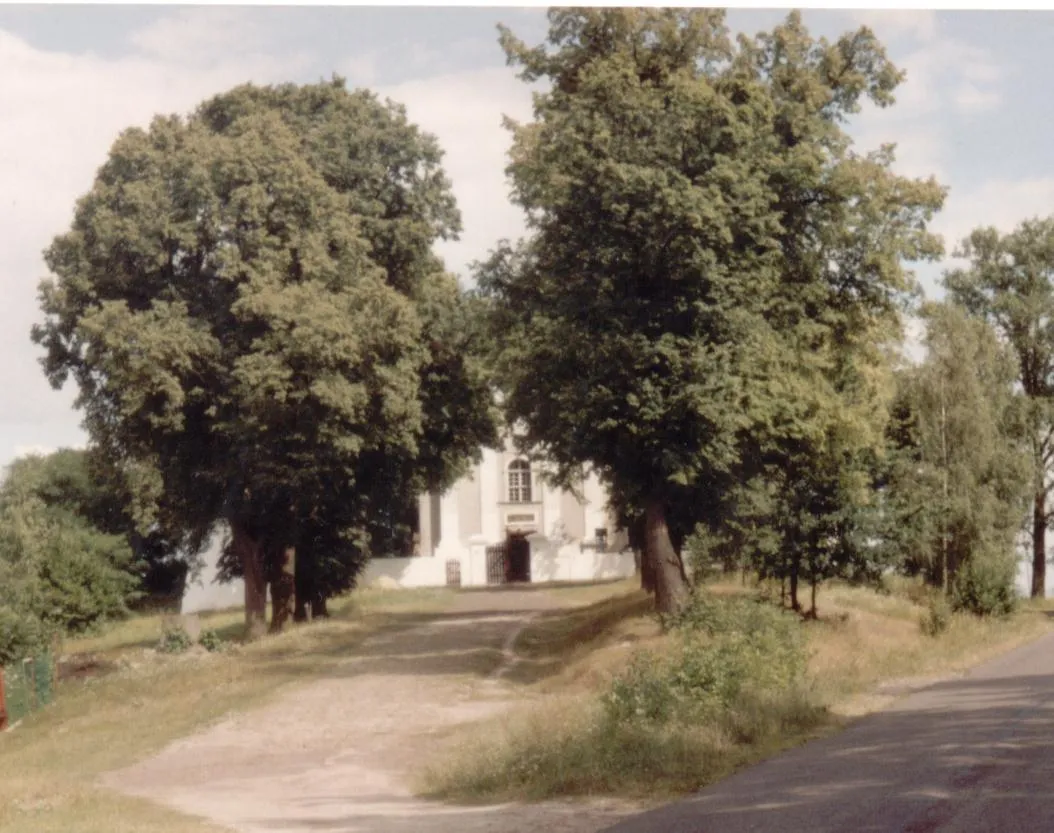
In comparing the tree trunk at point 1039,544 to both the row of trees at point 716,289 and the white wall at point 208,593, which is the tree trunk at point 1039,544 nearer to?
the row of trees at point 716,289

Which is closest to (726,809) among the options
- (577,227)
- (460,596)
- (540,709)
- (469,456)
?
(540,709)

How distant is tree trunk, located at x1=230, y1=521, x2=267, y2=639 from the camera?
42.2 m

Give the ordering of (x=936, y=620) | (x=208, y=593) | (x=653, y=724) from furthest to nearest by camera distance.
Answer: (x=208, y=593) → (x=936, y=620) → (x=653, y=724)

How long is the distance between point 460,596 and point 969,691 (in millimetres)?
43683

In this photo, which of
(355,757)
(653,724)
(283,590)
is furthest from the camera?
(283,590)

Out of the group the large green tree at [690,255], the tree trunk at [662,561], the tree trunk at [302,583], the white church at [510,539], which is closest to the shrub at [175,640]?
the tree trunk at [302,583]

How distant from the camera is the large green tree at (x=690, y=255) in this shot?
88.3 ft

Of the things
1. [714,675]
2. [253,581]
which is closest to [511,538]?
[253,581]

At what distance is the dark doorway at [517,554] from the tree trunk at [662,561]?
46617 millimetres

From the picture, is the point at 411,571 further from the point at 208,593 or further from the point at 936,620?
the point at 936,620

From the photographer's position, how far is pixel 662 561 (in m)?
29.3

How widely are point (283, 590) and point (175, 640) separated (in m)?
3.93

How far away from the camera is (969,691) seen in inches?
821

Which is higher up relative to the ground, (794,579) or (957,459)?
(957,459)
